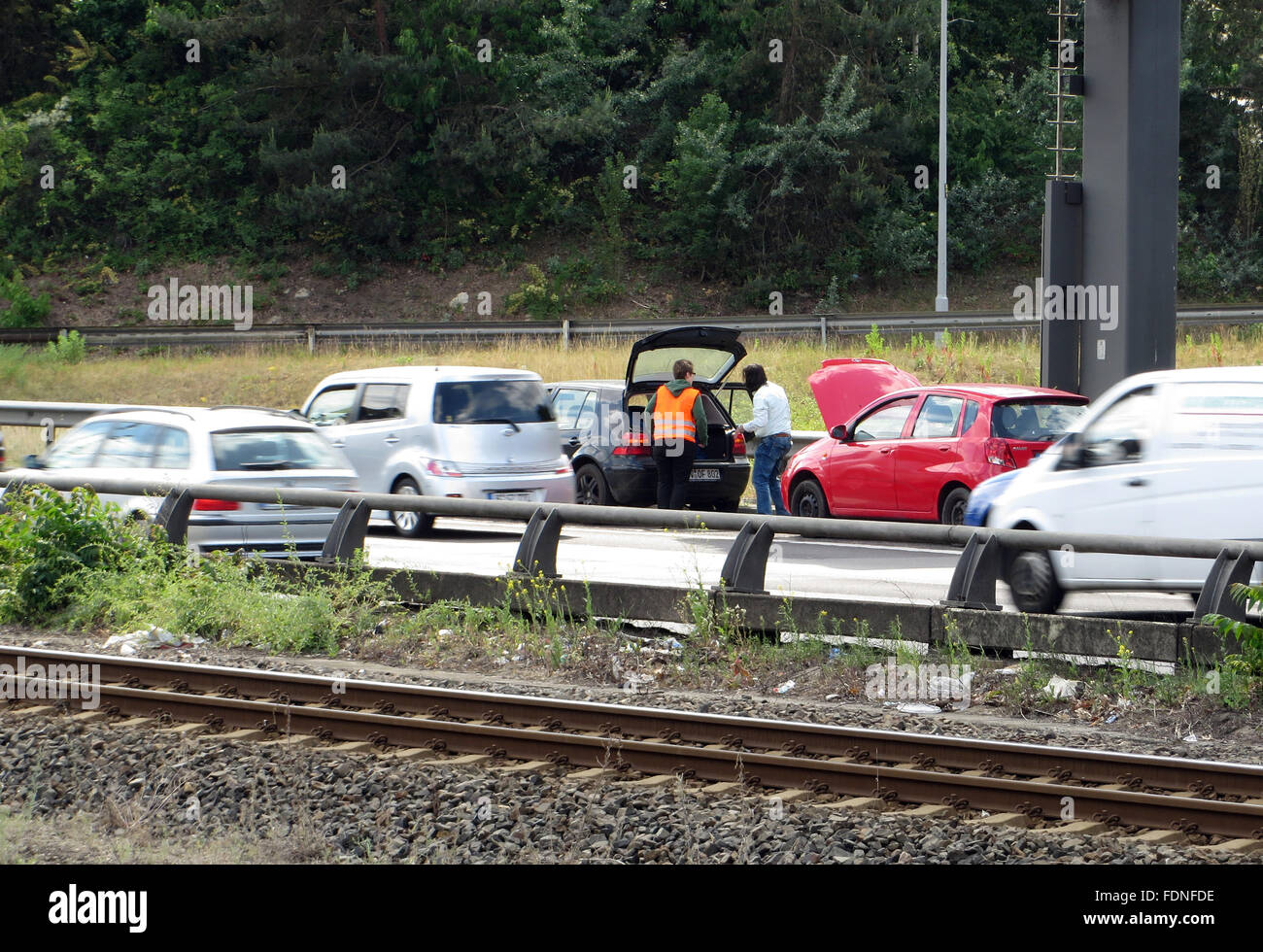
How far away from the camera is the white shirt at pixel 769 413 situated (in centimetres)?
1638

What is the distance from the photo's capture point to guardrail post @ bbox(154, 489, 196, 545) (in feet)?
39.4

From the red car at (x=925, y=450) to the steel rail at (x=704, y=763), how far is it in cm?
753

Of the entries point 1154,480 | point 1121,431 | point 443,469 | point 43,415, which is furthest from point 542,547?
point 43,415

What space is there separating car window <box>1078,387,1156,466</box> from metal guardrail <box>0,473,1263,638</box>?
1327mm

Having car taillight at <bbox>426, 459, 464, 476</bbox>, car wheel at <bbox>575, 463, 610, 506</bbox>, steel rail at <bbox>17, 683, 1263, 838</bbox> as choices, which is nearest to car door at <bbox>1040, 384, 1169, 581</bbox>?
steel rail at <bbox>17, 683, 1263, 838</bbox>

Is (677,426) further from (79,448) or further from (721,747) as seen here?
(721,747)

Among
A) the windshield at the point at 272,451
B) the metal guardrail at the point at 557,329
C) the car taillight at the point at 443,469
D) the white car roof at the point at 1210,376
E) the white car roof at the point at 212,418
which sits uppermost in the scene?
the metal guardrail at the point at 557,329

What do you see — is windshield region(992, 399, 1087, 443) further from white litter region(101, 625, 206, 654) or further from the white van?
white litter region(101, 625, 206, 654)

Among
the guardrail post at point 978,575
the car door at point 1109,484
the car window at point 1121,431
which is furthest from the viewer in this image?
the car window at point 1121,431

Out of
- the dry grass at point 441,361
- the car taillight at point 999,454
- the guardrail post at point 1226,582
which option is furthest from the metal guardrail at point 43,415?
the guardrail post at point 1226,582

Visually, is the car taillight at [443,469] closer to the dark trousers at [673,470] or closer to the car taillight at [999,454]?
the dark trousers at [673,470]

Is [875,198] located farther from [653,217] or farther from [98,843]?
[98,843]

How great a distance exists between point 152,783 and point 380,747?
1.18m

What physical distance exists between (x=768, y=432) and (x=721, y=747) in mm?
8936
